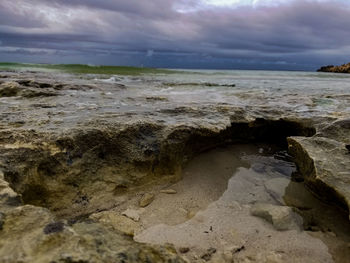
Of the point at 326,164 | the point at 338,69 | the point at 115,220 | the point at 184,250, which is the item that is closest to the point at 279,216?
the point at 326,164

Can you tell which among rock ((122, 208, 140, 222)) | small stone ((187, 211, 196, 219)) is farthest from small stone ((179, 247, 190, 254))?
rock ((122, 208, 140, 222))

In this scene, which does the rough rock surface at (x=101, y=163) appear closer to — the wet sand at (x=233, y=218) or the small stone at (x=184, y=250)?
the wet sand at (x=233, y=218)

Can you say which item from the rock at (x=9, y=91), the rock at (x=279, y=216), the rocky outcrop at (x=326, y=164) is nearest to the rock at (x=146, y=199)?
the rock at (x=279, y=216)

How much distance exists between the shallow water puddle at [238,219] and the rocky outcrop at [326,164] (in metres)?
0.26

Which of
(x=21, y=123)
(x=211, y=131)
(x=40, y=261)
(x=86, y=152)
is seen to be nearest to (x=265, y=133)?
(x=211, y=131)

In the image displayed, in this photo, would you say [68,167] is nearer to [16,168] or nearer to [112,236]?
[16,168]

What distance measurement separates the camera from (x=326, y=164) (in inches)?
128

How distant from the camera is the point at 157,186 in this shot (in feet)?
12.4

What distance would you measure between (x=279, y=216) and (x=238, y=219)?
0.45 meters

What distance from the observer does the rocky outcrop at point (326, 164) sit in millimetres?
2977

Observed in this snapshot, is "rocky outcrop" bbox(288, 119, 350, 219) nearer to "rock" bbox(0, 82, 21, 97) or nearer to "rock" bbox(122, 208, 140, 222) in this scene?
"rock" bbox(122, 208, 140, 222)

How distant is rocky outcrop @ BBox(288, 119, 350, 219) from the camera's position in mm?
2977

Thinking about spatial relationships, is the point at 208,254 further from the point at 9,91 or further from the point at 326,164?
the point at 9,91

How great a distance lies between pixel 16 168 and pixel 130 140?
140 cm
